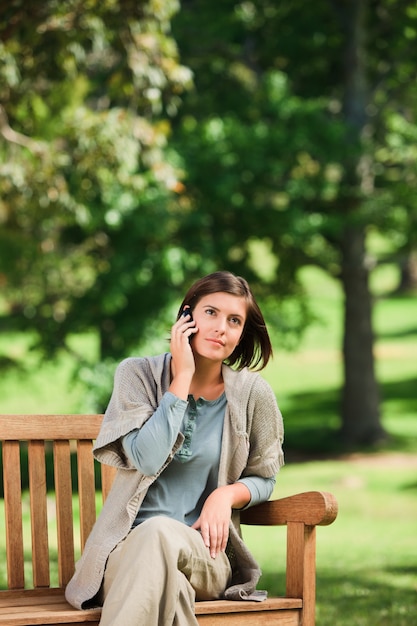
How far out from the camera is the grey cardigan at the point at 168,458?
3.80 meters

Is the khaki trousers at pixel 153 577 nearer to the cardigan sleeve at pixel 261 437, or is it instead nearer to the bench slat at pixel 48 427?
the cardigan sleeve at pixel 261 437

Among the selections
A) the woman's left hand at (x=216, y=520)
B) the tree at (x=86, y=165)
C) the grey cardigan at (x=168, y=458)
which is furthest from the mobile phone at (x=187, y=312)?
the tree at (x=86, y=165)

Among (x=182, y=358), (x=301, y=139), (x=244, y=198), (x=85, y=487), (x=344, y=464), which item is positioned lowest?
Result: (x=344, y=464)

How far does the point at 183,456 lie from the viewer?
388 centimetres

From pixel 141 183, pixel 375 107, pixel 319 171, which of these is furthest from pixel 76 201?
pixel 375 107

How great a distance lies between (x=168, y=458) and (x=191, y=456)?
133 mm

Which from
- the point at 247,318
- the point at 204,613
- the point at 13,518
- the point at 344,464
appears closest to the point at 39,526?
the point at 13,518

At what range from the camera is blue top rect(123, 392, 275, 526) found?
3.71 m

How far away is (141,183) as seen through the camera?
12633 millimetres

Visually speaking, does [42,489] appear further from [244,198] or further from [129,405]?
[244,198]

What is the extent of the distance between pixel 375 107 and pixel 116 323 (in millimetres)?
6230

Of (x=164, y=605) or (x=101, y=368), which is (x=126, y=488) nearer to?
(x=164, y=605)

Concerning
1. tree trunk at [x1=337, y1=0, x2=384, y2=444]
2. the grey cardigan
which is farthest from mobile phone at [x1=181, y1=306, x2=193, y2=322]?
tree trunk at [x1=337, y1=0, x2=384, y2=444]

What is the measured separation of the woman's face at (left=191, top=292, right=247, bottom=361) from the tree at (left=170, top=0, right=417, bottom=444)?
40.4 feet
